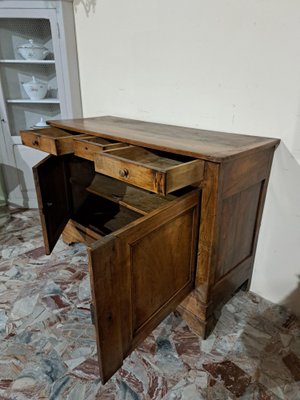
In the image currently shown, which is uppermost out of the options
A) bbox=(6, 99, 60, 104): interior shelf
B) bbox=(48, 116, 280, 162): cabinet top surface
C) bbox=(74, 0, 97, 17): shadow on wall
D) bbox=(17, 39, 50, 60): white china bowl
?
bbox=(74, 0, 97, 17): shadow on wall

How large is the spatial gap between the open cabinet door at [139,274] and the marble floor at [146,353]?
10.0 inches

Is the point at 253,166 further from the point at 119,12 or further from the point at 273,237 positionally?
the point at 119,12

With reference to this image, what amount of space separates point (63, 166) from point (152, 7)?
3.20 feet

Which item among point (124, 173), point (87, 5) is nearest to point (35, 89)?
point (87, 5)

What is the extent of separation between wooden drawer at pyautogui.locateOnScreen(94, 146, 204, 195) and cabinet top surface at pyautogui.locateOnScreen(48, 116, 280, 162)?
5 cm

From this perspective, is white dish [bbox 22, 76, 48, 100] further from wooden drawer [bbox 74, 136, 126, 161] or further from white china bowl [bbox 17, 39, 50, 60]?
wooden drawer [bbox 74, 136, 126, 161]

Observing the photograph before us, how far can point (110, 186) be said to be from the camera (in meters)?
1.59

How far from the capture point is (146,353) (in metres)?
1.20

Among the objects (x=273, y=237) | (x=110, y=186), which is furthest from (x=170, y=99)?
(x=273, y=237)

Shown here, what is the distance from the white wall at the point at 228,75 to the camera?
44.9 inches

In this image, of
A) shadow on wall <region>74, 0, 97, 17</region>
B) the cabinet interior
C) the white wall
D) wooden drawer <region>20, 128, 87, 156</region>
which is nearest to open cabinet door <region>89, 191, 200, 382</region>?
the cabinet interior

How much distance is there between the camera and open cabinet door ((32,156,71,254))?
156 centimetres

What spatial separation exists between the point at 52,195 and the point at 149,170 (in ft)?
3.07

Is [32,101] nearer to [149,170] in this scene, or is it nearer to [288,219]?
[149,170]
